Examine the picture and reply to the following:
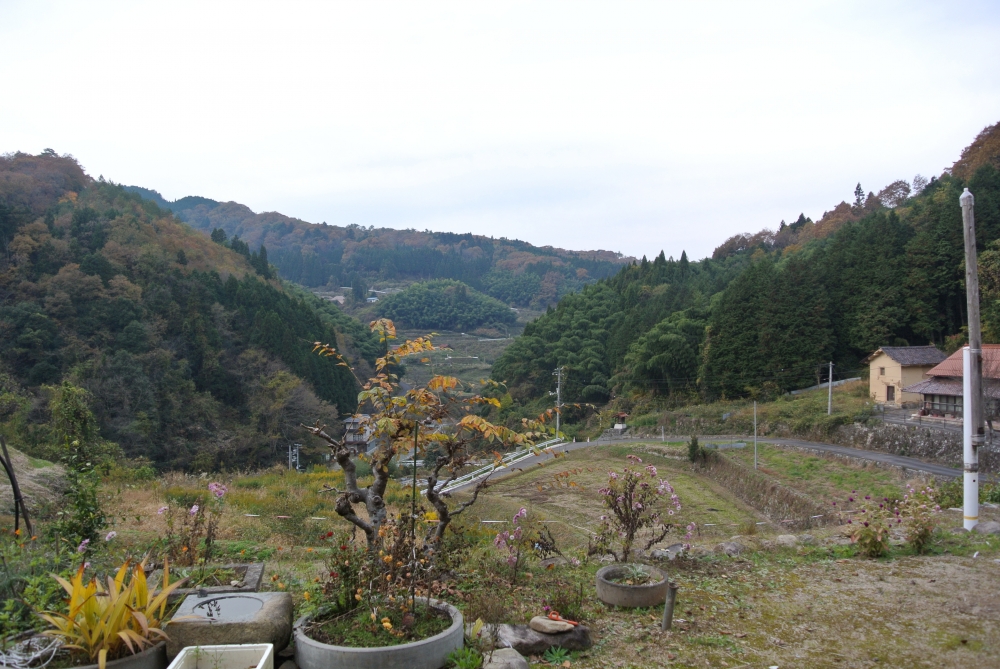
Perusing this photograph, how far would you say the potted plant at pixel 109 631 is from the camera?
2.61m

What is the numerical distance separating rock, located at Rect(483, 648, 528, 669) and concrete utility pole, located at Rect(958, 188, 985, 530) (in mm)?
5683

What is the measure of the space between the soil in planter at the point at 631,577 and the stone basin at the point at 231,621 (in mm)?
2375

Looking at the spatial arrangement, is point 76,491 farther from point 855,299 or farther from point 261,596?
point 855,299

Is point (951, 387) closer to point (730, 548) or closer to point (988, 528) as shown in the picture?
point (988, 528)

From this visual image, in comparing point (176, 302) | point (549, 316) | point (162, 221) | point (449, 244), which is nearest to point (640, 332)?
point (549, 316)

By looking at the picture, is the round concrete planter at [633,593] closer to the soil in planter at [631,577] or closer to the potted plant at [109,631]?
Result: the soil in planter at [631,577]

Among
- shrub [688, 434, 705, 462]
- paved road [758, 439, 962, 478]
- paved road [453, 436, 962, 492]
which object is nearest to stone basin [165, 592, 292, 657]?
paved road [453, 436, 962, 492]

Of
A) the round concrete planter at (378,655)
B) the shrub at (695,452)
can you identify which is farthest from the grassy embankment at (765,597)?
the shrub at (695,452)

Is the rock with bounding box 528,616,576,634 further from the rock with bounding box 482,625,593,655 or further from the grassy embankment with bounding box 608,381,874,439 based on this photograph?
the grassy embankment with bounding box 608,381,874,439

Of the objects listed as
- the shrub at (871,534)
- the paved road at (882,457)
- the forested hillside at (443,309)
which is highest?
the forested hillside at (443,309)

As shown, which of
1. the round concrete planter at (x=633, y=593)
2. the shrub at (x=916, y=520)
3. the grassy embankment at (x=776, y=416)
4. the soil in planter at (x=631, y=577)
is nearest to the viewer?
the round concrete planter at (x=633, y=593)

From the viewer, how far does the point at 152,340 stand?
30.6 metres

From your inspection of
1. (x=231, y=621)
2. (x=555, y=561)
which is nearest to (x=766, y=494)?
(x=555, y=561)

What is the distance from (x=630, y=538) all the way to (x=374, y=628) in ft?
9.06
